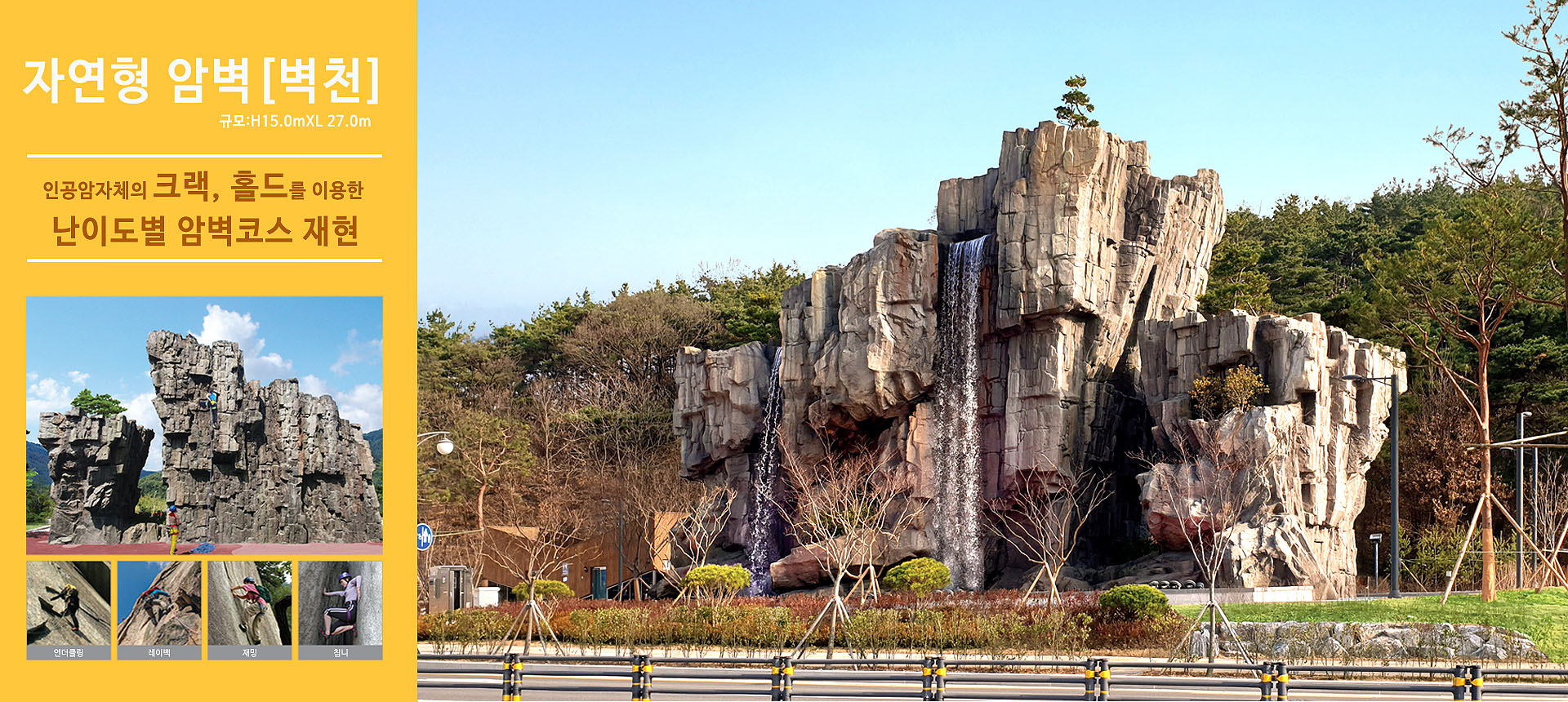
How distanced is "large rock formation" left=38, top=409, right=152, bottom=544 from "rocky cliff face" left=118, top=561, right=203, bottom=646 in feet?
1.37

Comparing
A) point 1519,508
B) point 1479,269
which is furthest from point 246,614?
point 1519,508

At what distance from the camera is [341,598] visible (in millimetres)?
7688

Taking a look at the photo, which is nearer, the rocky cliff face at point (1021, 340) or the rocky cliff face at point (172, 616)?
the rocky cliff face at point (172, 616)

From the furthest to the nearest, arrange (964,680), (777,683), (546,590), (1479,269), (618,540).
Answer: (618,540), (1479,269), (546,590), (964,680), (777,683)

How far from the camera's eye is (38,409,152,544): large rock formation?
25.2 feet

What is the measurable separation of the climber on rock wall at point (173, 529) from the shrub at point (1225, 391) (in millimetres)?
25683

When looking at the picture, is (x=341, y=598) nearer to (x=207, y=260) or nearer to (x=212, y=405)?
(x=212, y=405)

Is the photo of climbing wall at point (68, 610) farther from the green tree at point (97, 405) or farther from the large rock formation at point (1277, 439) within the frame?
the large rock formation at point (1277, 439)

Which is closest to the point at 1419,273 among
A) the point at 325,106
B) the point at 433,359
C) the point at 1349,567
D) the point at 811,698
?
the point at 1349,567

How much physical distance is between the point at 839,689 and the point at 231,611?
26.9ft

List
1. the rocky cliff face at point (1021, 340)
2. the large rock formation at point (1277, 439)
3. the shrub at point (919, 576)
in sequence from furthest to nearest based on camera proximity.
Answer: the rocky cliff face at point (1021, 340)
the large rock formation at point (1277, 439)
the shrub at point (919, 576)

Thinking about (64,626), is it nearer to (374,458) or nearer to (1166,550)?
(374,458)

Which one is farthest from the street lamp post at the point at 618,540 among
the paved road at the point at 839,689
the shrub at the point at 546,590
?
the paved road at the point at 839,689

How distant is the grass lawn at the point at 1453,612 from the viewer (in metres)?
20.6
